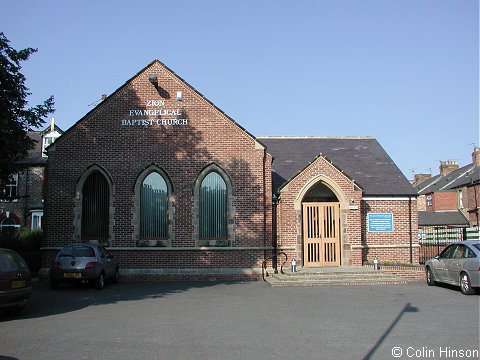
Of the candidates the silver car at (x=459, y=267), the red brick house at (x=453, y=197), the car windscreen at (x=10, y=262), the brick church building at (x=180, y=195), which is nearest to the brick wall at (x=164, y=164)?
the brick church building at (x=180, y=195)

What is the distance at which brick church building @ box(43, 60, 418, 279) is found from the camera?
729 inches

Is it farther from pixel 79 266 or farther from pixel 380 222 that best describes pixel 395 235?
pixel 79 266

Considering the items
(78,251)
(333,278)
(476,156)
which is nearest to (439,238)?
(333,278)

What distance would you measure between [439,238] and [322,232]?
762cm

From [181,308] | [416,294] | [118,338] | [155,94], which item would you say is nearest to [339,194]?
[416,294]

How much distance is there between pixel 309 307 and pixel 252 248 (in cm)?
708

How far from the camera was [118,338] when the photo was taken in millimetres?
8203

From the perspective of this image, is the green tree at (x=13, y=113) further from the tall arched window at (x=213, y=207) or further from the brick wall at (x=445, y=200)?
the brick wall at (x=445, y=200)

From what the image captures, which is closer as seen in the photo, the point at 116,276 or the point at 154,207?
the point at 116,276

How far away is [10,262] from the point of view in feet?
34.2

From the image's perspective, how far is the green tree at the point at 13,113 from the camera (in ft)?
44.5

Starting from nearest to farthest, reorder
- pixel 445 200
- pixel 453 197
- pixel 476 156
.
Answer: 1. pixel 476 156
2. pixel 453 197
3. pixel 445 200

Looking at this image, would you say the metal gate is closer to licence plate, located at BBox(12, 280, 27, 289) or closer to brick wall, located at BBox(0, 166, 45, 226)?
licence plate, located at BBox(12, 280, 27, 289)

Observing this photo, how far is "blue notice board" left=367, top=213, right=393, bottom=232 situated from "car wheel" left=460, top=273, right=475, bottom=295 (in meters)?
6.68
